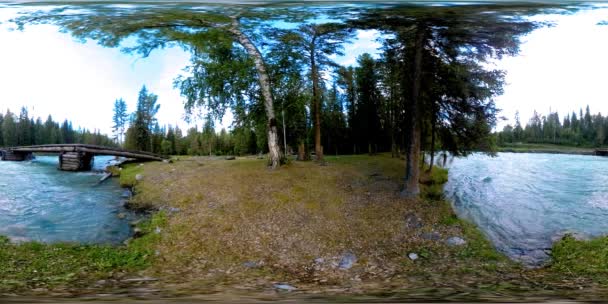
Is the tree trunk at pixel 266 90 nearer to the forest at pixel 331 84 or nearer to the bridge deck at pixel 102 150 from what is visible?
the forest at pixel 331 84

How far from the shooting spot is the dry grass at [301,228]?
1.71m

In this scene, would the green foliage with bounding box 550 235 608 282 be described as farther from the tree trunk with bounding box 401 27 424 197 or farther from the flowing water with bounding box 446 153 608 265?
the tree trunk with bounding box 401 27 424 197

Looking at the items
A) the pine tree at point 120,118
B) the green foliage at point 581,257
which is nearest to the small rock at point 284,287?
the pine tree at point 120,118

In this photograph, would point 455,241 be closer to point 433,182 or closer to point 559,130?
point 433,182

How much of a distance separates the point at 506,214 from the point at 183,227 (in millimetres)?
1575

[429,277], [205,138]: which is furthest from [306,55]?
[429,277]

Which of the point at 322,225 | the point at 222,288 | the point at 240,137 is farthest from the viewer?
the point at 240,137

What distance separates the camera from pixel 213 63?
75.5 inches

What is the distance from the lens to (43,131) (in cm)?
197

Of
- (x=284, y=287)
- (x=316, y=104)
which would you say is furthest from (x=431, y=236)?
(x=316, y=104)

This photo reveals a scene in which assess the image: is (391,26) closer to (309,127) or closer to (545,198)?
(309,127)

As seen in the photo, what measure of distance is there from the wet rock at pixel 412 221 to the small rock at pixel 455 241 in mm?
141

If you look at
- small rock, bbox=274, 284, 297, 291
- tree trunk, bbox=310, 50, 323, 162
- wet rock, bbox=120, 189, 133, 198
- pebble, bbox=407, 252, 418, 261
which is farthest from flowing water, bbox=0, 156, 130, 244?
pebble, bbox=407, 252, 418, 261

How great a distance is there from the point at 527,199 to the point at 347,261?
98 centimetres
